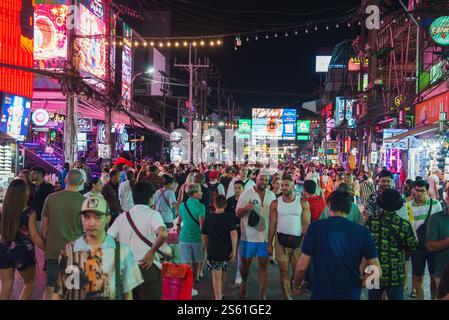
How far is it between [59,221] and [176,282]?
182 centimetres

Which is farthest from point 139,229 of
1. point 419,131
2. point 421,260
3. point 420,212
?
point 419,131

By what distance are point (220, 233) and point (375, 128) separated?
34069mm

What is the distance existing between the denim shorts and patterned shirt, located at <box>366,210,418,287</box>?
347 centimetres

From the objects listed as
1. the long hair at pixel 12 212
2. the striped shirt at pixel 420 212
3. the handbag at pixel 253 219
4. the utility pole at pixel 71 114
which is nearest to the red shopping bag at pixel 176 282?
the long hair at pixel 12 212

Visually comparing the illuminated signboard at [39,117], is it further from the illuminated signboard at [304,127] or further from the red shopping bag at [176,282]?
the illuminated signboard at [304,127]

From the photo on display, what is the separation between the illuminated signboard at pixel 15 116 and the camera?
23.8 meters

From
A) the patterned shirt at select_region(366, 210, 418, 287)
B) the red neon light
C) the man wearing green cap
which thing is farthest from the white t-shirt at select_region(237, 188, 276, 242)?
the red neon light

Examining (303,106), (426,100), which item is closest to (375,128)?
(426,100)

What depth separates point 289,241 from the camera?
7609 millimetres

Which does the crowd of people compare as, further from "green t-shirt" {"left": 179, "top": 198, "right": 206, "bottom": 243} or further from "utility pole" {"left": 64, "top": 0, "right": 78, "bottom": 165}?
"utility pole" {"left": 64, "top": 0, "right": 78, "bottom": 165}

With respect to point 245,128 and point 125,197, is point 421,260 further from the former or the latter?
point 245,128

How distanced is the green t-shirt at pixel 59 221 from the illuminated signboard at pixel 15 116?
18810mm

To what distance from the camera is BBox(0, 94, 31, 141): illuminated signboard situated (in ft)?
78.0
